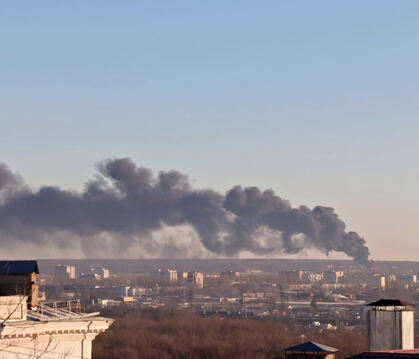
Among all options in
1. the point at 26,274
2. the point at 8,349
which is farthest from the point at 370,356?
the point at 26,274

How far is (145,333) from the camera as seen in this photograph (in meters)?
151

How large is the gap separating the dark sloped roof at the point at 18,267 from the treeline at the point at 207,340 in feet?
323

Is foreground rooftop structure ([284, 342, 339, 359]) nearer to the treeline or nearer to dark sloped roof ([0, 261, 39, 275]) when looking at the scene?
dark sloped roof ([0, 261, 39, 275])

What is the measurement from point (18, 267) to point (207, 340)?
120m

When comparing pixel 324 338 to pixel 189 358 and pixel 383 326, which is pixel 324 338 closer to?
pixel 189 358

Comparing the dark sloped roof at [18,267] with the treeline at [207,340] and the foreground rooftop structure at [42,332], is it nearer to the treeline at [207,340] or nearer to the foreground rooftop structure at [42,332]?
the foreground rooftop structure at [42,332]

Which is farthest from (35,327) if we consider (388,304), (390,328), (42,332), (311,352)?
(388,304)

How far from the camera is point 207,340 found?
147 meters

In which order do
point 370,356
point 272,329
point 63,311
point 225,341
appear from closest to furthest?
point 370,356 → point 63,311 → point 225,341 → point 272,329

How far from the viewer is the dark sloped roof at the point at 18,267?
2855 cm

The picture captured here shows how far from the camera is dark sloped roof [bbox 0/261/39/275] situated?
28.5m

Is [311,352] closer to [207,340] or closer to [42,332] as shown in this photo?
[42,332]

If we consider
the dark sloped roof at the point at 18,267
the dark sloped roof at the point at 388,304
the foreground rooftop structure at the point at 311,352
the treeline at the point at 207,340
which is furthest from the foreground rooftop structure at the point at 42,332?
the treeline at the point at 207,340

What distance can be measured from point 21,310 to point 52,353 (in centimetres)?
117
